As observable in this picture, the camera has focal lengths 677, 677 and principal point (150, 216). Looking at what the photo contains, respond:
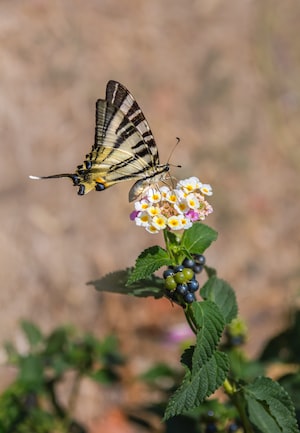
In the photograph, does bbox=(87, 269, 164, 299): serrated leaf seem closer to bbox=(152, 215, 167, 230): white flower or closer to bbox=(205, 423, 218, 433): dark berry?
bbox=(152, 215, 167, 230): white flower

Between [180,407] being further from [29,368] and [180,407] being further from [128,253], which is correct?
[128,253]

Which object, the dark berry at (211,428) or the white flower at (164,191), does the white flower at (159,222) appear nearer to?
the white flower at (164,191)

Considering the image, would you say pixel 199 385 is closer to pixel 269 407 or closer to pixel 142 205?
pixel 269 407

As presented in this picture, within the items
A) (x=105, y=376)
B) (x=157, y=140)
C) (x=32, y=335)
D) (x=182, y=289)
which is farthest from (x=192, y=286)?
(x=157, y=140)

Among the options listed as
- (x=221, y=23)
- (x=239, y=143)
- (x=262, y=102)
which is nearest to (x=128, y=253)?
(x=239, y=143)

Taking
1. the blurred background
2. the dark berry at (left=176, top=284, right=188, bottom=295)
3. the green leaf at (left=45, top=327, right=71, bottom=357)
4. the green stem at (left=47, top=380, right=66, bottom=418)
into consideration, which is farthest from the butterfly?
the blurred background

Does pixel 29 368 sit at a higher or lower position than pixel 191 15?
lower
